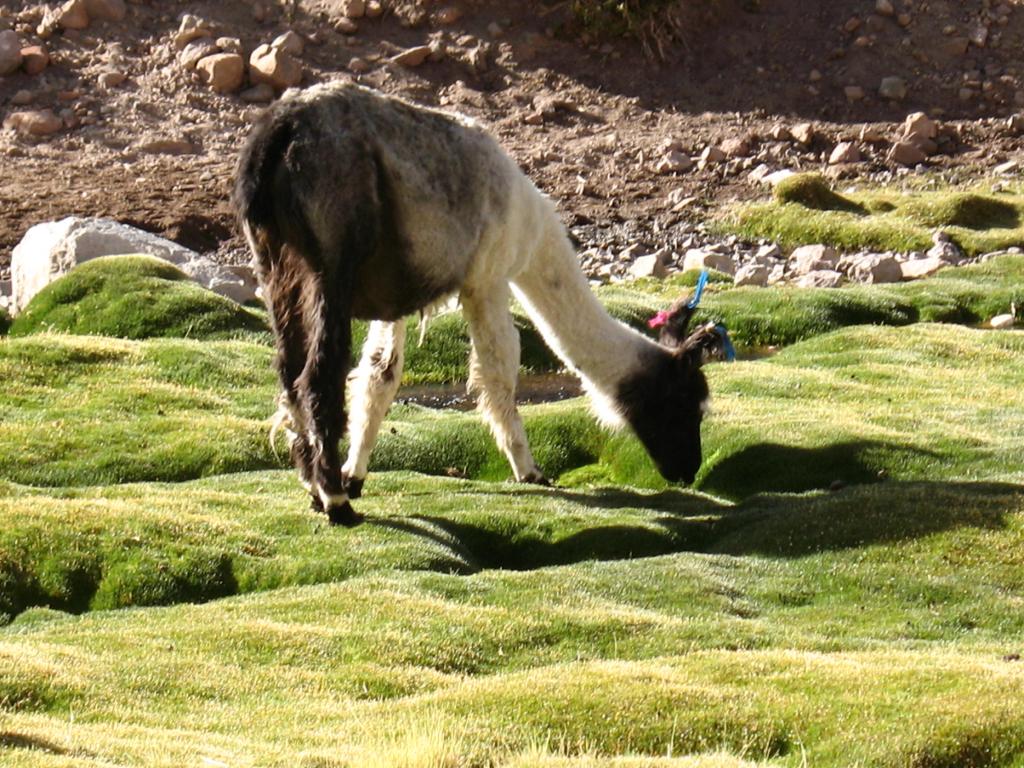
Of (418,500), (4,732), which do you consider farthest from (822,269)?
(4,732)

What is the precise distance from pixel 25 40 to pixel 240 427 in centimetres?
2136

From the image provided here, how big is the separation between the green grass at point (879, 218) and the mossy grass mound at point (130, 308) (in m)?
11.7

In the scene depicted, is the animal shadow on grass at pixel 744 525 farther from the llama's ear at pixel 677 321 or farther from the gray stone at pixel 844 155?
the gray stone at pixel 844 155

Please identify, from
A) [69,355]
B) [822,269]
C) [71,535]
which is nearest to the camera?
[71,535]

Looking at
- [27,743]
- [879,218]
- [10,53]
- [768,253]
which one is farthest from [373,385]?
[10,53]

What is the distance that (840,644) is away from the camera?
11.8 metres

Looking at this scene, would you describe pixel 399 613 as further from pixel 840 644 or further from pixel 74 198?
pixel 74 198

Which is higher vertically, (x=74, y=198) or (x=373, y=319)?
(x=373, y=319)

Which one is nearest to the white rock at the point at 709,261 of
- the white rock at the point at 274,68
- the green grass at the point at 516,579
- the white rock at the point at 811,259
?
the white rock at the point at 811,259

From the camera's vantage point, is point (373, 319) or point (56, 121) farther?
point (56, 121)

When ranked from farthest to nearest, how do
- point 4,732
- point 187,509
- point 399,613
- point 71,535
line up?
point 187,509 → point 71,535 → point 399,613 → point 4,732

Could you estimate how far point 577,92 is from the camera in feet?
125

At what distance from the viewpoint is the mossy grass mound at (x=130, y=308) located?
23.5m

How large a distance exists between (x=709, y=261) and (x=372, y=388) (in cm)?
1596
